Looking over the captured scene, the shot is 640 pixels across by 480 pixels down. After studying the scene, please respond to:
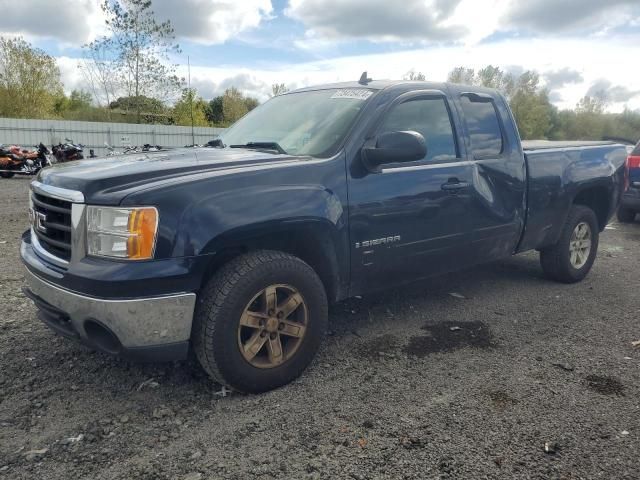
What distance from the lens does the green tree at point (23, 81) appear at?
3512 centimetres

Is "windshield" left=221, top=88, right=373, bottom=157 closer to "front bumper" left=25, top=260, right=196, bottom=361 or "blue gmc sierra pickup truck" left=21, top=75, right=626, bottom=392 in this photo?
"blue gmc sierra pickup truck" left=21, top=75, right=626, bottom=392

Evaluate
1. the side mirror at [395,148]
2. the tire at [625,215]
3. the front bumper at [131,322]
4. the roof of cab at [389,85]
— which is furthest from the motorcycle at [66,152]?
the side mirror at [395,148]

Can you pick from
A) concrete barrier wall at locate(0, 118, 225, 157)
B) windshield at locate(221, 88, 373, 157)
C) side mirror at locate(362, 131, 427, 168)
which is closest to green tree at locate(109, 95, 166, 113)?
concrete barrier wall at locate(0, 118, 225, 157)

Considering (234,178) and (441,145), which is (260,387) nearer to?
(234,178)

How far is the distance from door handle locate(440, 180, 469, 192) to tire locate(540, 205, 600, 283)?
186 centimetres

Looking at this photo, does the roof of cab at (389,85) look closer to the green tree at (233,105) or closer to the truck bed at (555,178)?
the truck bed at (555,178)

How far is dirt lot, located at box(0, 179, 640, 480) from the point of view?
7.98ft

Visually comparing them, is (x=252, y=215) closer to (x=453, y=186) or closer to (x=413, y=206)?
(x=413, y=206)

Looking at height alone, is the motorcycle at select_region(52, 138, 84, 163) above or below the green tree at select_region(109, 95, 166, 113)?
below

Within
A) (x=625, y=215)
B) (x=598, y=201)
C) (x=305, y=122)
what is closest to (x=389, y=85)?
(x=305, y=122)

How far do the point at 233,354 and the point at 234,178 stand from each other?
38.1 inches

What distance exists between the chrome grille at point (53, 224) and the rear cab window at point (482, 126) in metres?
3.01

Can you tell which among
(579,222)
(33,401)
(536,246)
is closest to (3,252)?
(33,401)

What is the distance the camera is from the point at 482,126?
4.43 m
